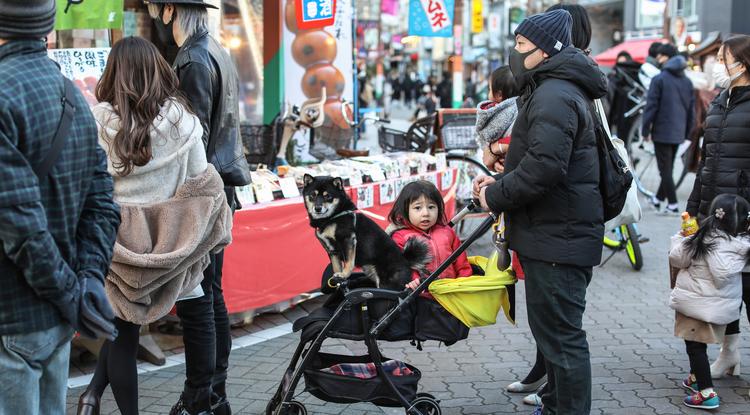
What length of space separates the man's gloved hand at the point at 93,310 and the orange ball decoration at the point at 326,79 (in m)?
8.61

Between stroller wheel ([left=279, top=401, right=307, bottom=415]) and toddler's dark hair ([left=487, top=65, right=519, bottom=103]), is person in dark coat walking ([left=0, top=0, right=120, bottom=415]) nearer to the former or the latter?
stroller wheel ([left=279, top=401, right=307, bottom=415])

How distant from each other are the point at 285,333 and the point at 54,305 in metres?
3.66

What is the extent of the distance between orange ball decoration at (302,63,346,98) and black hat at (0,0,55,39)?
8591 mm

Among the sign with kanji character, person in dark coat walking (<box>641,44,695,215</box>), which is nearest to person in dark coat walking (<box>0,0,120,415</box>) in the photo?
the sign with kanji character

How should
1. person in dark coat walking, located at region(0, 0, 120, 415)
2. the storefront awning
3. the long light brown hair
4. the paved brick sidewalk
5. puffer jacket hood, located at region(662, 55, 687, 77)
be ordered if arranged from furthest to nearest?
1. the storefront awning
2. puffer jacket hood, located at region(662, 55, 687, 77)
3. the paved brick sidewalk
4. the long light brown hair
5. person in dark coat walking, located at region(0, 0, 120, 415)

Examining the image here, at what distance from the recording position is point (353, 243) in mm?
4289

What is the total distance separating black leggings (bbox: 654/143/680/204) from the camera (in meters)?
11.1

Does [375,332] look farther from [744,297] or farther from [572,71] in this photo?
[744,297]

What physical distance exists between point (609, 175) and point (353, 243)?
1.24 meters

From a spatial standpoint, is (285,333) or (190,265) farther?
(285,333)

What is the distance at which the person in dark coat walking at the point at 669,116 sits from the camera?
1098 centimetres

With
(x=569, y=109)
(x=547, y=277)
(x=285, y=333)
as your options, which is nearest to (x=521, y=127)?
(x=569, y=109)

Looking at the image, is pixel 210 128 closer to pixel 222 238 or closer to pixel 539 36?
pixel 222 238

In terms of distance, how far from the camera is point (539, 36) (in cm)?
380
